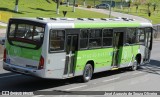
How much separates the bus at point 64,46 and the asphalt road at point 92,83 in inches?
19.0

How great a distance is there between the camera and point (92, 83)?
17.0 m

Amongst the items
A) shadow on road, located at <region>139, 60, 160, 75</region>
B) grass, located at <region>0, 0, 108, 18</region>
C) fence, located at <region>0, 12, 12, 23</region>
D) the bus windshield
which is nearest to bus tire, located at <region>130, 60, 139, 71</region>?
shadow on road, located at <region>139, 60, 160, 75</region>

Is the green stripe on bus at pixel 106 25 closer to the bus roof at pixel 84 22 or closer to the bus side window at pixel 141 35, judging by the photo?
the bus roof at pixel 84 22

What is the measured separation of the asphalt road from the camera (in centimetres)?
1520

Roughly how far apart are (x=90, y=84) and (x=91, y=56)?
1.30 metres

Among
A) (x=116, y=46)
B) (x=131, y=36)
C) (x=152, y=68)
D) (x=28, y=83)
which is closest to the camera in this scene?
(x=28, y=83)

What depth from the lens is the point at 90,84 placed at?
1673 centimetres

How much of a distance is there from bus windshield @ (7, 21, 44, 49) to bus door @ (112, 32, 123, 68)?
17.2 ft

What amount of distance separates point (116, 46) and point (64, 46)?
4506 mm

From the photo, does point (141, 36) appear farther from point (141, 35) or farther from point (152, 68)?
point (152, 68)

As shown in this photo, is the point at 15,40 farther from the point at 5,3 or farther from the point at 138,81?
the point at 5,3

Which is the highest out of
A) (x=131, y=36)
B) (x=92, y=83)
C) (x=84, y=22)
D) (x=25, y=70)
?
(x=84, y=22)

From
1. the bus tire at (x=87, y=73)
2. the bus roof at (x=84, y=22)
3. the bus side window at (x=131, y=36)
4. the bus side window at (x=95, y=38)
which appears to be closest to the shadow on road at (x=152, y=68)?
the bus side window at (x=131, y=36)

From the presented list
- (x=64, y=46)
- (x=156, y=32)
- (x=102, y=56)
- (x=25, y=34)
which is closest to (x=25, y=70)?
(x=25, y=34)
